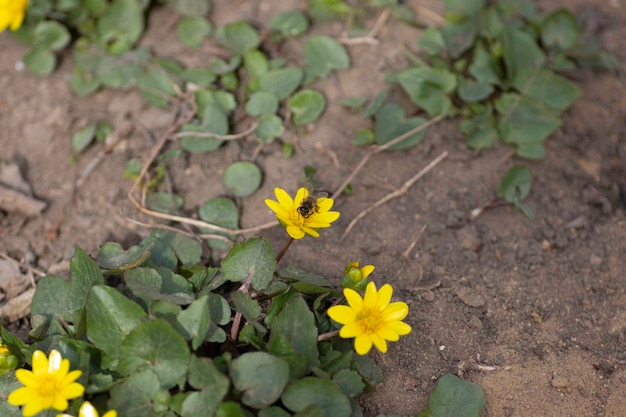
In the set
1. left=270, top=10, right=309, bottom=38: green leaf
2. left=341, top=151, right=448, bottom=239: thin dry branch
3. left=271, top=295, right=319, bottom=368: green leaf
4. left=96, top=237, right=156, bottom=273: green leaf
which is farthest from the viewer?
left=270, top=10, right=309, bottom=38: green leaf

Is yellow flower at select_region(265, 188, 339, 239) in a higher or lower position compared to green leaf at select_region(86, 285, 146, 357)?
higher

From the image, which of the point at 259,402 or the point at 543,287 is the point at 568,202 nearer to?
the point at 543,287

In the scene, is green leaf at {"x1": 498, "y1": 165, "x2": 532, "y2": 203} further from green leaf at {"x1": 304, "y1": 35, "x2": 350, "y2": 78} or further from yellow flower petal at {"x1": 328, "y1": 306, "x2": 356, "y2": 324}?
yellow flower petal at {"x1": 328, "y1": 306, "x2": 356, "y2": 324}

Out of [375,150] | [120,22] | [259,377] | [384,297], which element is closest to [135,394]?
[259,377]

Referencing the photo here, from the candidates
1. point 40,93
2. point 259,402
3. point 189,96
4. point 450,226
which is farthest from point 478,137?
point 40,93

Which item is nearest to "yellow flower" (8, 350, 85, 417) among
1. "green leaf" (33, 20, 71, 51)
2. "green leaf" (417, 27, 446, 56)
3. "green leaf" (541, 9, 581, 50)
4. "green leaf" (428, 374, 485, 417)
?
"green leaf" (428, 374, 485, 417)

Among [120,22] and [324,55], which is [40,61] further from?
[324,55]

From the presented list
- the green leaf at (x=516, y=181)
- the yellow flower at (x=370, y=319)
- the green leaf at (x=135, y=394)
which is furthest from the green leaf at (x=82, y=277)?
the green leaf at (x=516, y=181)
